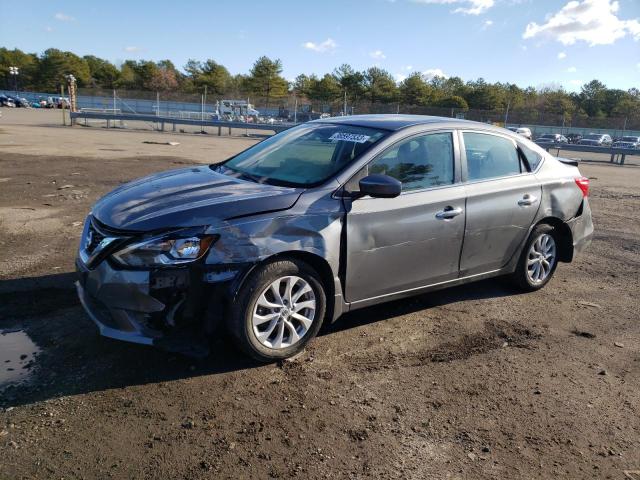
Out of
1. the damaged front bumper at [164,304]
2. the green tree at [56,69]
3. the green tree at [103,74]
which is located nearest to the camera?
the damaged front bumper at [164,304]

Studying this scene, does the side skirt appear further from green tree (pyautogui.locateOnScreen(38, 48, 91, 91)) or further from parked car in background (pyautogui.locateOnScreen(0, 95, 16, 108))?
green tree (pyautogui.locateOnScreen(38, 48, 91, 91))

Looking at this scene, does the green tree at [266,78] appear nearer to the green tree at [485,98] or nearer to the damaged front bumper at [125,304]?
the green tree at [485,98]

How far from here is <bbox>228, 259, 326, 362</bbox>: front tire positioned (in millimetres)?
3504

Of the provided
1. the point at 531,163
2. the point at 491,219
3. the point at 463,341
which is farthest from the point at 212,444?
the point at 531,163

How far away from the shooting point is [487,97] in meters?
69.4

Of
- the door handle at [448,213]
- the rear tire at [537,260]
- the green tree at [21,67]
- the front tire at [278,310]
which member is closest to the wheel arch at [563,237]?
the rear tire at [537,260]

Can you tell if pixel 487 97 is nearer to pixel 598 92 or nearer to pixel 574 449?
pixel 598 92

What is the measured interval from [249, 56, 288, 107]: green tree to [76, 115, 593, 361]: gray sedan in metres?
64.1

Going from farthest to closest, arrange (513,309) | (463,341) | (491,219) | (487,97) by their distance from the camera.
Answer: (487,97) < (513,309) < (491,219) < (463,341)

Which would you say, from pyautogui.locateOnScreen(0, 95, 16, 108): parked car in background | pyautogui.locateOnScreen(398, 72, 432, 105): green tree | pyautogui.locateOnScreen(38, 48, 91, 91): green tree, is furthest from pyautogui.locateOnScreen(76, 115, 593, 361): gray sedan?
pyautogui.locateOnScreen(38, 48, 91, 91): green tree

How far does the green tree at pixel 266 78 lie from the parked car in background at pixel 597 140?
126 feet

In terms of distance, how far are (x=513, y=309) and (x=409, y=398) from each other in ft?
7.22

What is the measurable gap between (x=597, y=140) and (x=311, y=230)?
140 ft

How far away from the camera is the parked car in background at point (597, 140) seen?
1547 inches
